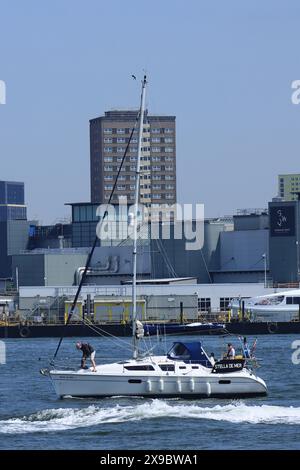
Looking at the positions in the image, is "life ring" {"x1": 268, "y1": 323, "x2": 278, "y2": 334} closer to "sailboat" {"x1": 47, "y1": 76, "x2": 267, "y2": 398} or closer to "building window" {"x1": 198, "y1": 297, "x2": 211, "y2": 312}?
"building window" {"x1": 198, "y1": 297, "x2": 211, "y2": 312}

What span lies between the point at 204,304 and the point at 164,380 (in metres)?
62.8

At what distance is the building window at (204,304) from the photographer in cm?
10931

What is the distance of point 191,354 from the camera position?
1887 inches

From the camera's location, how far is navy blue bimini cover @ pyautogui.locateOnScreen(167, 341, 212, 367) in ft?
157

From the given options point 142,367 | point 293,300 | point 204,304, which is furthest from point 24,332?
point 142,367

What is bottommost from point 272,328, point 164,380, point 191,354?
point 272,328

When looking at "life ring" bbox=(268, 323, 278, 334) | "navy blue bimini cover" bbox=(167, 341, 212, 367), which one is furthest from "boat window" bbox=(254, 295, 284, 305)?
"navy blue bimini cover" bbox=(167, 341, 212, 367)

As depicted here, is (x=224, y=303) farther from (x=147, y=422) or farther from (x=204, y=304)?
(x=147, y=422)

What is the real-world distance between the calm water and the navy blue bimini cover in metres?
1.68

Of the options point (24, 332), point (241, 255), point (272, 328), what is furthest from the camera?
point (241, 255)

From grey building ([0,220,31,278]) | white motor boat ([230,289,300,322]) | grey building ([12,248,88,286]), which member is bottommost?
white motor boat ([230,289,300,322])

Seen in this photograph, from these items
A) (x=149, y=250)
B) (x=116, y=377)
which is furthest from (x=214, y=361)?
(x=149, y=250)

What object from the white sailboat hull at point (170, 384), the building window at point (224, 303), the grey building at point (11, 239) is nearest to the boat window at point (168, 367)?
the white sailboat hull at point (170, 384)

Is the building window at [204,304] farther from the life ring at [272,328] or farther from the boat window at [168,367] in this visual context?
the boat window at [168,367]
